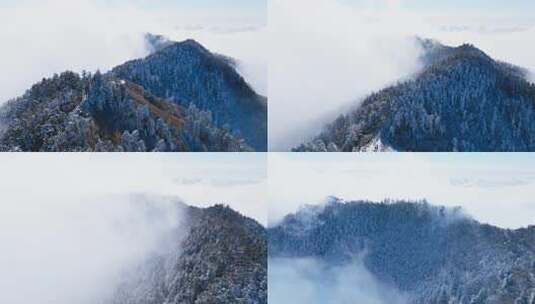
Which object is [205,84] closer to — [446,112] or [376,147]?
[376,147]

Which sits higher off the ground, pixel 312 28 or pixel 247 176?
pixel 312 28

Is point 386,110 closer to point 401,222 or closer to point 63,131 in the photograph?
point 401,222

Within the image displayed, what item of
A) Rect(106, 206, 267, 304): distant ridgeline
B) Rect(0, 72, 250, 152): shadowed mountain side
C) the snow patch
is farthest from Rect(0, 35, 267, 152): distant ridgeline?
the snow patch

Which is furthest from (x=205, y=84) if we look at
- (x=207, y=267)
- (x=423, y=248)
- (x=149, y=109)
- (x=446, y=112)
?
(x=423, y=248)

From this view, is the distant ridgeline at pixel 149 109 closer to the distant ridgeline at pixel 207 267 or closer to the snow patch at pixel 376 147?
the distant ridgeline at pixel 207 267

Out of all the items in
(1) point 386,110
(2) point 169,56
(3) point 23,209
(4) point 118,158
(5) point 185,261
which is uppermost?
(2) point 169,56

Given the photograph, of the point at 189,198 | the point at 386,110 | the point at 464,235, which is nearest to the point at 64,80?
the point at 189,198
